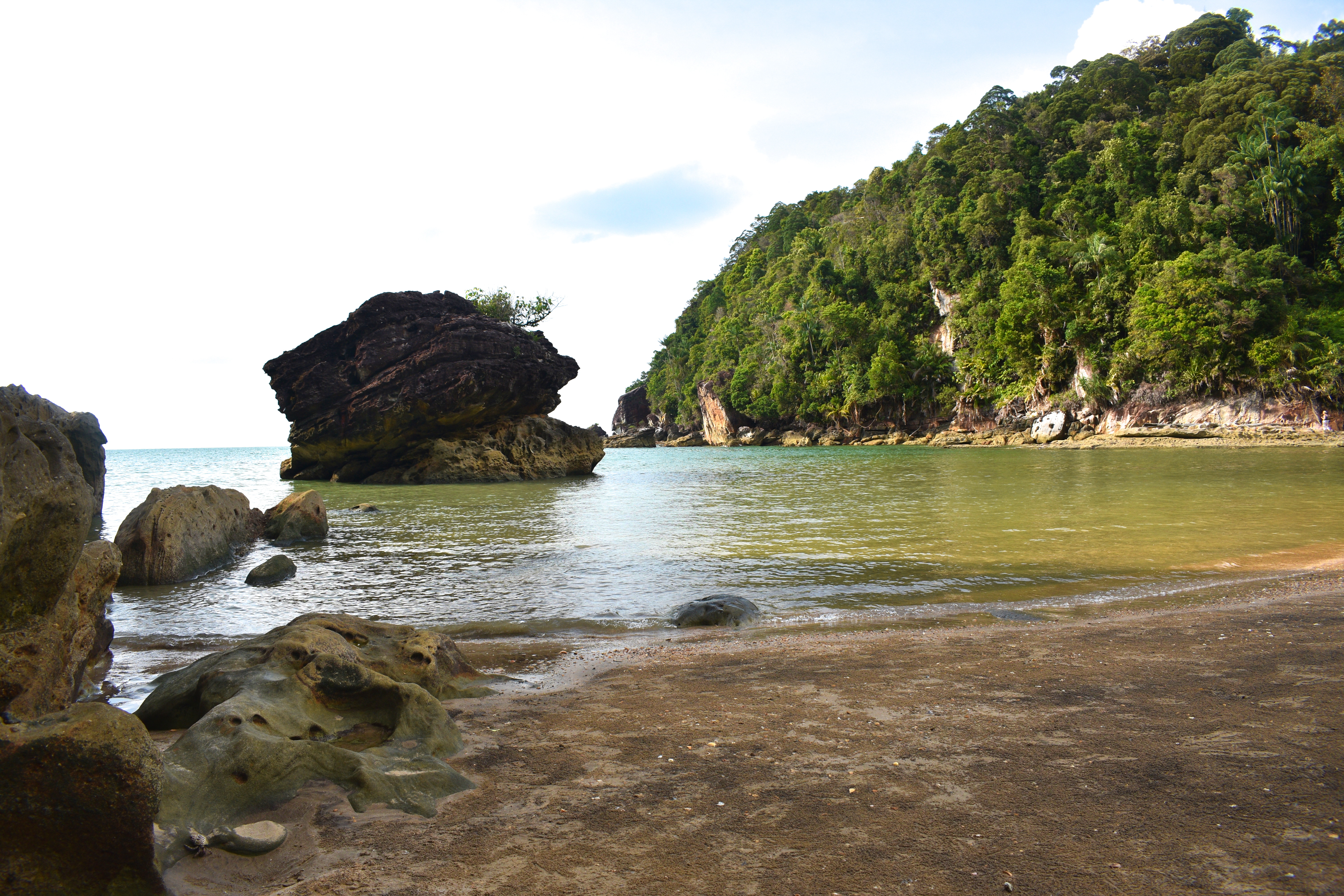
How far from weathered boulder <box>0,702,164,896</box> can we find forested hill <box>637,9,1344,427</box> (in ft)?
167

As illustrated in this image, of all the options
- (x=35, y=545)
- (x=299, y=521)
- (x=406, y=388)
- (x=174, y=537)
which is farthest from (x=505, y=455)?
(x=35, y=545)

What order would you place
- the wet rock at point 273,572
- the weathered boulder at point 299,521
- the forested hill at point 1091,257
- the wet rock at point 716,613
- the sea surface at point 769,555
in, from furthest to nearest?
1. the forested hill at point 1091,257
2. the weathered boulder at point 299,521
3. the wet rock at point 273,572
4. the sea surface at point 769,555
5. the wet rock at point 716,613

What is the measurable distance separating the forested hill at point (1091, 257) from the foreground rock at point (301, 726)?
49507 mm

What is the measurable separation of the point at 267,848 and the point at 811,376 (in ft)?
242

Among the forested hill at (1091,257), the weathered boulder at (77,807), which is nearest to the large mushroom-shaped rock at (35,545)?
the weathered boulder at (77,807)

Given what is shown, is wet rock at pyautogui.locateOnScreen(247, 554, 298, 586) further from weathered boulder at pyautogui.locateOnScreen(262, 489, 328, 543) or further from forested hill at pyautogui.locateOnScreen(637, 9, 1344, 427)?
forested hill at pyautogui.locateOnScreen(637, 9, 1344, 427)

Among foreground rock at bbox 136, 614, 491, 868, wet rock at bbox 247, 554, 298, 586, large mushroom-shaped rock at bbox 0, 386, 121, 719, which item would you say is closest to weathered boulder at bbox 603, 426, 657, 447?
wet rock at bbox 247, 554, 298, 586

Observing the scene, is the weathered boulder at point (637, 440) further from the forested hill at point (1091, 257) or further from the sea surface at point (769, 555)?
the sea surface at point (769, 555)

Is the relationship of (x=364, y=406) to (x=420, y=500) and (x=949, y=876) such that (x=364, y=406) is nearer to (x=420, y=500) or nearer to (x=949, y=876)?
(x=420, y=500)

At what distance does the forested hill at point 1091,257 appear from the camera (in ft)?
137

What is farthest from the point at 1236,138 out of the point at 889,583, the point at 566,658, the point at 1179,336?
the point at 566,658

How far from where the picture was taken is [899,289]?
222 feet

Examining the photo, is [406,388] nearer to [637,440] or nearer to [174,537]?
[174,537]

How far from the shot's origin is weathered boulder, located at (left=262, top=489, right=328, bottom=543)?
46.6ft
